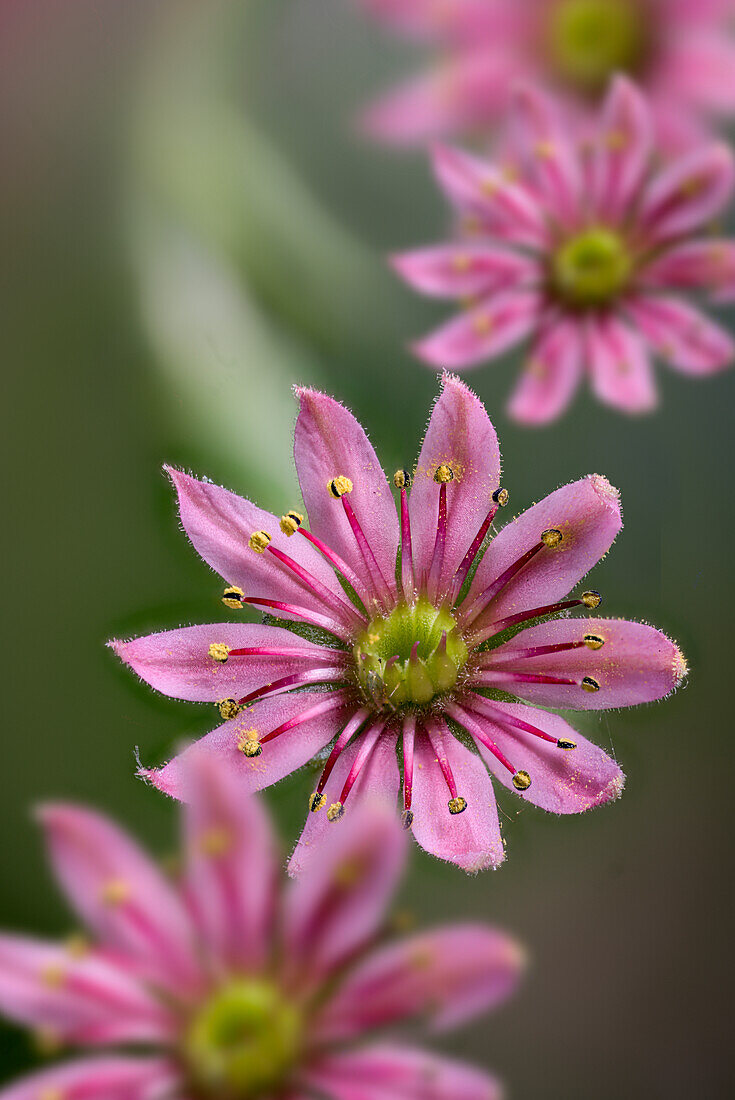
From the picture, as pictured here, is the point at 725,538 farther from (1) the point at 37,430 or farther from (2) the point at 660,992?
(1) the point at 37,430

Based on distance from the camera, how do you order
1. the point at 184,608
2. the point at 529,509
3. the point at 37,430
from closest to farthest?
the point at 529,509 → the point at 184,608 → the point at 37,430

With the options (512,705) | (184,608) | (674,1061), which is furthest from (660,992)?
(184,608)

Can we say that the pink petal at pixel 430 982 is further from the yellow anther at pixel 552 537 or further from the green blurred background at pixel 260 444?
the yellow anther at pixel 552 537


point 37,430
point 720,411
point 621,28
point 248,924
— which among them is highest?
point 621,28

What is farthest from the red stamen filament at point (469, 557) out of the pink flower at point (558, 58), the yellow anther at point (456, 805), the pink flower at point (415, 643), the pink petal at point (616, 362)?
the pink flower at point (558, 58)

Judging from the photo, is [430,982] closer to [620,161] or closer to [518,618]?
[518,618]

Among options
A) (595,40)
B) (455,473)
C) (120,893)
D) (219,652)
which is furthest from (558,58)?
(120,893)

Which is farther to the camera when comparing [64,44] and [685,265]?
[64,44]
